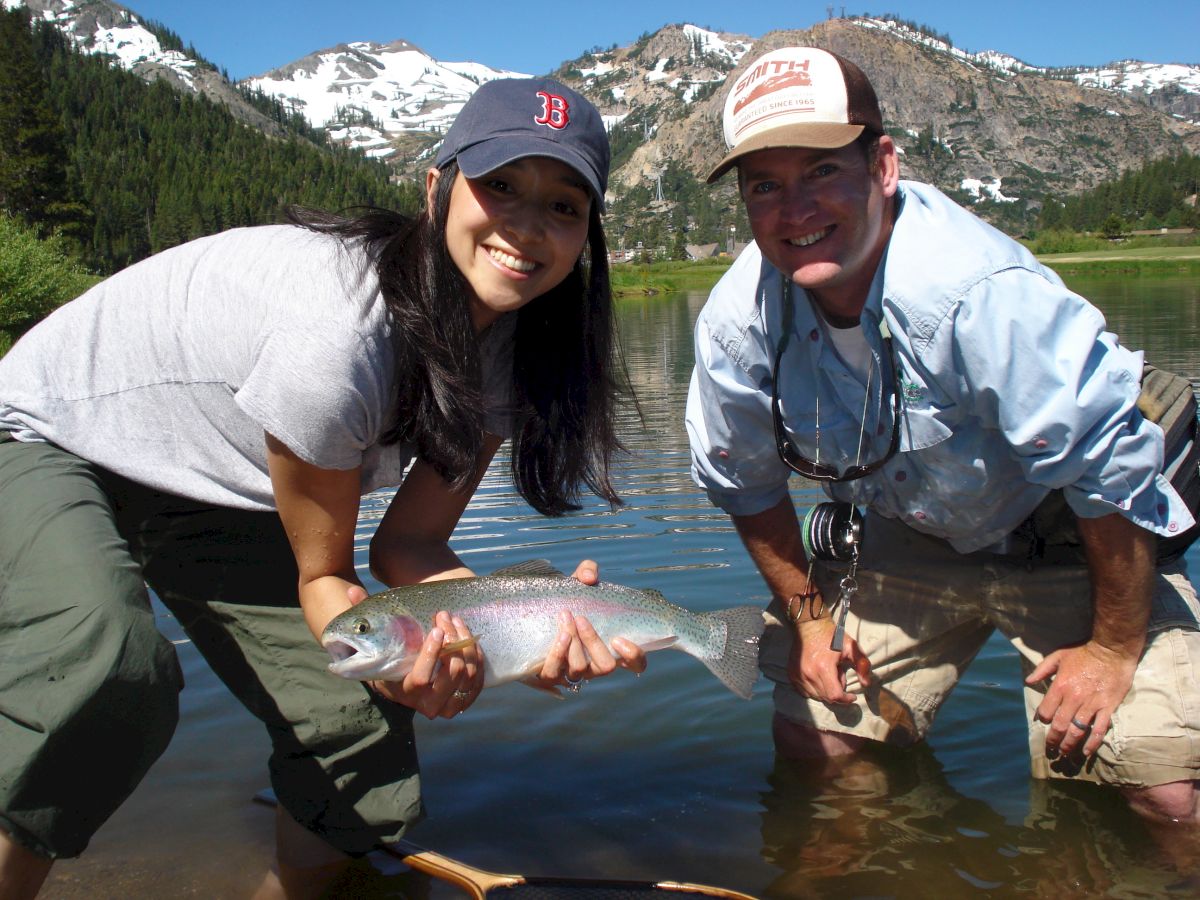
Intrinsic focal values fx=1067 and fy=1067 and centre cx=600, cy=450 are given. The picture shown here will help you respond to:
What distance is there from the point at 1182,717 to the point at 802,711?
165cm

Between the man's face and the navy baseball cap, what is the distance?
0.70 metres

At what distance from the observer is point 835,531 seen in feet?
15.6

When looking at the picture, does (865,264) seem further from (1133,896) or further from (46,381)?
(46,381)

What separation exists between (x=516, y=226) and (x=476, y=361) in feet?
1.64

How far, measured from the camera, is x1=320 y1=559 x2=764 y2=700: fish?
3311 millimetres

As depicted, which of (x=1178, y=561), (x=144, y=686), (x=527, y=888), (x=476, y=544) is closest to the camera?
(x=144, y=686)

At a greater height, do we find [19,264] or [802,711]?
[19,264]

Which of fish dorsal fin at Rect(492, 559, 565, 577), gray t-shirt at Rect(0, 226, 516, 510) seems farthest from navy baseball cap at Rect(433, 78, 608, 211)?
fish dorsal fin at Rect(492, 559, 565, 577)

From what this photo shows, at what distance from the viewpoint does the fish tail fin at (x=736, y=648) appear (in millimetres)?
4289

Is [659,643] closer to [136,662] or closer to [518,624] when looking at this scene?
[518,624]

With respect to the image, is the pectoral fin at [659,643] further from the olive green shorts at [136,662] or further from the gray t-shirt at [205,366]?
the gray t-shirt at [205,366]

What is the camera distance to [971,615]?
4.69 m

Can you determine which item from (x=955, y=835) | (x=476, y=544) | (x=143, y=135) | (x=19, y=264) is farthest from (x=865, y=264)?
(x=143, y=135)

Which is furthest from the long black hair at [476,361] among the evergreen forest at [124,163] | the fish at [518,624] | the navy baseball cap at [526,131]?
the evergreen forest at [124,163]
